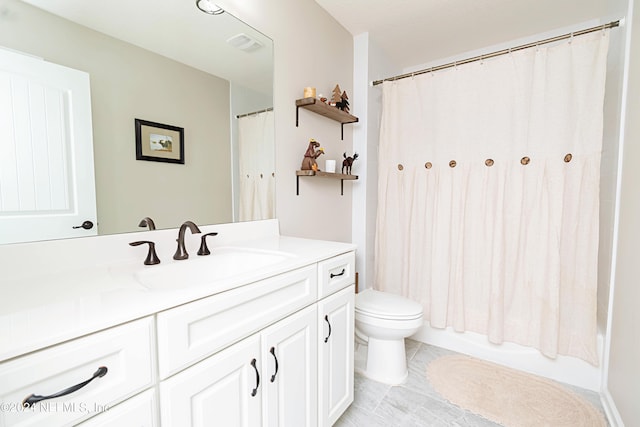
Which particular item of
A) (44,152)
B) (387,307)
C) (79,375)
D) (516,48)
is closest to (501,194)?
(516,48)

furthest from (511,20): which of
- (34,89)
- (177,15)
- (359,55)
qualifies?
(34,89)

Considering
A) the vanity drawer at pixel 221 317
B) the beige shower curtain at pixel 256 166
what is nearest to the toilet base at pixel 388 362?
the vanity drawer at pixel 221 317

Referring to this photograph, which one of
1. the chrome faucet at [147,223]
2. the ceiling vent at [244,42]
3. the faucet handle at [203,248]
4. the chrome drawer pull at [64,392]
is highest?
the ceiling vent at [244,42]

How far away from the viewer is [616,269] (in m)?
1.53

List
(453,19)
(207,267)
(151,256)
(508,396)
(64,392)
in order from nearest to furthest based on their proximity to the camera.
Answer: (64,392) → (151,256) → (207,267) → (508,396) → (453,19)

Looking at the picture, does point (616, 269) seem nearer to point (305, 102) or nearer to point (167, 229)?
point (305, 102)

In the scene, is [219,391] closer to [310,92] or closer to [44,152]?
[44,152]

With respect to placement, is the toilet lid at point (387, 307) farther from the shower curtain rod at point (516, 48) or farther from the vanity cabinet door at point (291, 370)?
the shower curtain rod at point (516, 48)

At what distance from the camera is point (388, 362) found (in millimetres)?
1763

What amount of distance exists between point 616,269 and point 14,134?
263cm

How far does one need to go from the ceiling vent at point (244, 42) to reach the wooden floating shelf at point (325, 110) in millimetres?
364

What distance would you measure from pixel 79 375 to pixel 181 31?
1.31 meters

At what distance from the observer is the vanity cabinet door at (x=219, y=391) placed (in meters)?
0.69

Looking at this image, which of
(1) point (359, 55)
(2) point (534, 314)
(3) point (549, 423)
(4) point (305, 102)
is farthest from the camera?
(1) point (359, 55)
